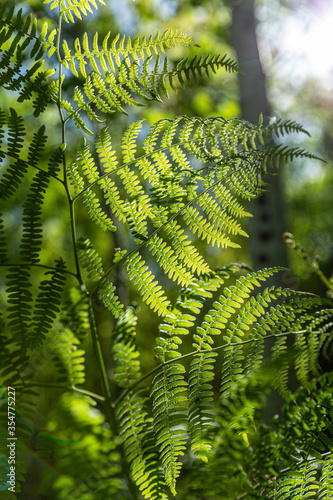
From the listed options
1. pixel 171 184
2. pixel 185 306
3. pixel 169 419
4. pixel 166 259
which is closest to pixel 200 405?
pixel 169 419

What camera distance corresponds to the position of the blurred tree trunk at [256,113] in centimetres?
269

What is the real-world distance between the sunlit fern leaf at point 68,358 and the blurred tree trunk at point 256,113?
2229mm

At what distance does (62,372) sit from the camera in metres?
0.53

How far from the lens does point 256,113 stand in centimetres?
294

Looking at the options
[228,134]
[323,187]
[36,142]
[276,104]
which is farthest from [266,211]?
[323,187]

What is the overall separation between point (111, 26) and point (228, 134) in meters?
4.13

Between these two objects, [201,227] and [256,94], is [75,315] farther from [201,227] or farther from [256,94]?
[256,94]

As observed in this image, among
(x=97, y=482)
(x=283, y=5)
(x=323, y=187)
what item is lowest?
(x=97, y=482)

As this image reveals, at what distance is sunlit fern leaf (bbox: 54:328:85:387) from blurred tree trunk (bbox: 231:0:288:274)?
7.31 ft

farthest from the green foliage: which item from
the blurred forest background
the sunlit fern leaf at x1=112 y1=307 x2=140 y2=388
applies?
the blurred forest background

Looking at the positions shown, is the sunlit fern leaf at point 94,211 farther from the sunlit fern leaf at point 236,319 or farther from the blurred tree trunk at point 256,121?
the blurred tree trunk at point 256,121

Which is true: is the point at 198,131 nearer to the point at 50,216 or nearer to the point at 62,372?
the point at 62,372

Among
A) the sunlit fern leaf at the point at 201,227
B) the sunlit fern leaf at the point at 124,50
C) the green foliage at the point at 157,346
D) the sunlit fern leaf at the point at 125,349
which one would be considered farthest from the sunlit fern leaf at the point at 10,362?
the sunlit fern leaf at the point at 124,50

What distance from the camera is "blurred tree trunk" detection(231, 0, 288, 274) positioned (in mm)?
2693
